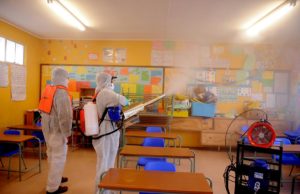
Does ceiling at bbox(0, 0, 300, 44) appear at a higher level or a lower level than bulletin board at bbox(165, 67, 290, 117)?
higher

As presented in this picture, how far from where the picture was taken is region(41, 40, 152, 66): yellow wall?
6.09 metres

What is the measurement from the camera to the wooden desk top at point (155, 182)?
70.5 inches

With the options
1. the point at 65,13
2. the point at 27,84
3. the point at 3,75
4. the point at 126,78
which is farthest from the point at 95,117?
the point at 27,84

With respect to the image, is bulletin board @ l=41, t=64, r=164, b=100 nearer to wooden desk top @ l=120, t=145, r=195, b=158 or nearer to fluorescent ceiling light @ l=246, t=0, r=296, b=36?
fluorescent ceiling light @ l=246, t=0, r=296, b=36

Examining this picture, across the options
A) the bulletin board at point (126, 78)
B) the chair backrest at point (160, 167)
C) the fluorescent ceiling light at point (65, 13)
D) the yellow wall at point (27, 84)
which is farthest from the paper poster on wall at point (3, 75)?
the chair backrest at point (160, 167)

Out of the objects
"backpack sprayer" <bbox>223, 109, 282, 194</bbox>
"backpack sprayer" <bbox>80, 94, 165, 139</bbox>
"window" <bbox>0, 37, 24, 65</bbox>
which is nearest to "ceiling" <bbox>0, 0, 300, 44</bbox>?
"window" <bbox>0, 37, 24, 65</bbox>

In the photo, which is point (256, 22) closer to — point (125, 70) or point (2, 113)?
point (125, 70)

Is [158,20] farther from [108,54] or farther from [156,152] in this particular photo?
[156,152]

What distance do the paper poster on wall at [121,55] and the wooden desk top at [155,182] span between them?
14.2 feet

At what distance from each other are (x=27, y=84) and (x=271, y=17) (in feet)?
18.2

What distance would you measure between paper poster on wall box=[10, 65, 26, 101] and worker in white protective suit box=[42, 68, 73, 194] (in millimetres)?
2612

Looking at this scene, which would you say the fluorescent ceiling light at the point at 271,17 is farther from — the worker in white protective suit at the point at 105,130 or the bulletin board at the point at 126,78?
the worker in white protective suit at the point at 105,130

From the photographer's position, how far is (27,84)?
5.76 m

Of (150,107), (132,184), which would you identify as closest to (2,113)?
(150,107)
